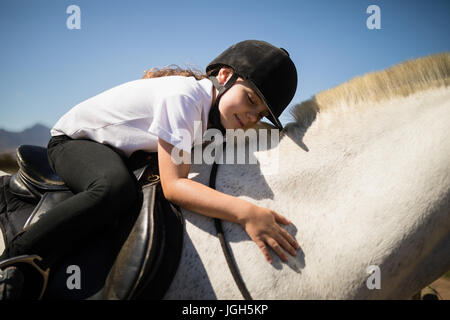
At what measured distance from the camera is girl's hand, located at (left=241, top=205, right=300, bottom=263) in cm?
114

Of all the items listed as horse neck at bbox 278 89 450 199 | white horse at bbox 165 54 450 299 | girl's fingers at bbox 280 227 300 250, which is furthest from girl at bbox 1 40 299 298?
horse neck at bbox 278 89 450 199

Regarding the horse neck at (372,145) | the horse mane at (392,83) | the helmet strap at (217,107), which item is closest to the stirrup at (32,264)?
the helmet strap at (217,107)

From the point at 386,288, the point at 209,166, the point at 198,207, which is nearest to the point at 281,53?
the point at 209,166

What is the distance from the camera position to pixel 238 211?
1154 mm

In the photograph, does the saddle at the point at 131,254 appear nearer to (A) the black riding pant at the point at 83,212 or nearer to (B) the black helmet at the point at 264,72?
(A) the black riding pant at the point at 83,212

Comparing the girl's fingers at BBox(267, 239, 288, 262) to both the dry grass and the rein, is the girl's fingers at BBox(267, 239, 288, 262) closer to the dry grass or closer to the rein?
the rein

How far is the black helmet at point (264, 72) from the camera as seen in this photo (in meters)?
1.44

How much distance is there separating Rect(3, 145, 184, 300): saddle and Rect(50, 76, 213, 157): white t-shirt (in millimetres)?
227

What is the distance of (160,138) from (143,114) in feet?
0.76

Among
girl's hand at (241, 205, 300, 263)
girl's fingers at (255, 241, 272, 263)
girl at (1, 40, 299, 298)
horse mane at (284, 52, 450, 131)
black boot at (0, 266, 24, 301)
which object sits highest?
horse mane at (284, 52, 450, 131)

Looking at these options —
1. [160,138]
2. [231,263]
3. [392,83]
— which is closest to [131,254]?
[231,263]

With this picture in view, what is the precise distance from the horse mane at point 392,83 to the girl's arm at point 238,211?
2.13ft

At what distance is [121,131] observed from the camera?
1.45 meters

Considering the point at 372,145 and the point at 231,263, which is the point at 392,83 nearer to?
the point at 372,145
